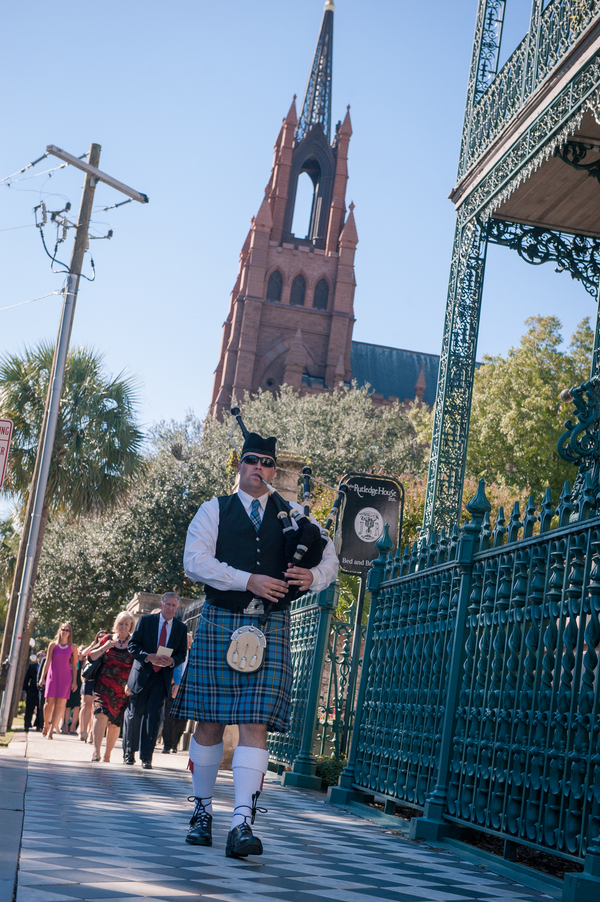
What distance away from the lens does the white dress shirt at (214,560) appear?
4.48 m

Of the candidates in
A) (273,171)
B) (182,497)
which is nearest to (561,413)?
(182,497)

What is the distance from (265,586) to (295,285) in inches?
2608

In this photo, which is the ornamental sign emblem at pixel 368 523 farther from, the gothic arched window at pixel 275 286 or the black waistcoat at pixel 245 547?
the gothic arched window at pixel 275 286

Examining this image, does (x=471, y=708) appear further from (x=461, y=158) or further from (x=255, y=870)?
(x=461, y=158)

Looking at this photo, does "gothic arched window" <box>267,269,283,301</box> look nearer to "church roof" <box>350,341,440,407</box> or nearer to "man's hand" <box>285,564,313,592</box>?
"church roof" <box>350,341,440,407</box>

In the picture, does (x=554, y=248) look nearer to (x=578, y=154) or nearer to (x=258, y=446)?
(x=578, y=154)

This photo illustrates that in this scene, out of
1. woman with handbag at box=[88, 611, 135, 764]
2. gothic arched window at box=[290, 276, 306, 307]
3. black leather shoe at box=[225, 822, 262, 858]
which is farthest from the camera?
gothic arched window at box=[290, 276, 306, 307]

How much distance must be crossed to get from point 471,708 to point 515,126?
814 centimetres

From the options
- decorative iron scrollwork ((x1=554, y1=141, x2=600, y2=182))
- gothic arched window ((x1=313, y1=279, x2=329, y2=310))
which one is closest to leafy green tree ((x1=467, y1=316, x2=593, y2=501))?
decorative iron scrollwork ((x1=554, y1=141, x2=600, y2=182))

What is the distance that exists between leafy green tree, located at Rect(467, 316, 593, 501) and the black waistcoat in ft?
93.0

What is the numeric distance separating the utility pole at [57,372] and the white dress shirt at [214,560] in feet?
36.6

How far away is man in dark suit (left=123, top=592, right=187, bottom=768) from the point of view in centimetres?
998

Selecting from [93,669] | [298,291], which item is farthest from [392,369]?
[93,669]

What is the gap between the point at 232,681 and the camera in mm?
4508
